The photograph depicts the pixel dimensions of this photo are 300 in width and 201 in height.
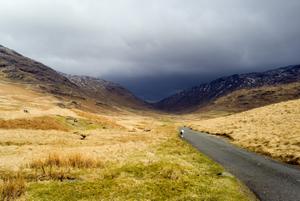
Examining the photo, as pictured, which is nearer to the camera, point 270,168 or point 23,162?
point 23,162

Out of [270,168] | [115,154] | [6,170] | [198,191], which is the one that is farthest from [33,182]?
[270,168]

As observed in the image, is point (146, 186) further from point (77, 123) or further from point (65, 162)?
point (77, 123)

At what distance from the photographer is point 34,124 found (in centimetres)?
6203

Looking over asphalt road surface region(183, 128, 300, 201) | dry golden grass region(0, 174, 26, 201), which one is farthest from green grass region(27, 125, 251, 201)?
asphalt road surface region(183, 128, 300, 201)

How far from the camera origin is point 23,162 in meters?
27.1

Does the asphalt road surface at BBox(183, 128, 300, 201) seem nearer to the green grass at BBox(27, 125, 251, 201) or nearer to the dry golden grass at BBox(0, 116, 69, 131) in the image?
the green grass at BBox(27, 125, 251, 201)

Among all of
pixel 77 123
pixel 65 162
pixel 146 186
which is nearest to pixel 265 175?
pixel 146 186

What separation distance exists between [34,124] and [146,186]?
45.1 meters

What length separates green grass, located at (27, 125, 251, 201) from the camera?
1883 cm

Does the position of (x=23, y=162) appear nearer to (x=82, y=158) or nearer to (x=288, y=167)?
(x=82, y=158)

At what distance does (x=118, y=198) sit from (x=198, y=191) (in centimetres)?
451

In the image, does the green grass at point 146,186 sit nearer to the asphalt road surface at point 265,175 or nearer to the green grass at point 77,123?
the asphalt road surface at point 265,175

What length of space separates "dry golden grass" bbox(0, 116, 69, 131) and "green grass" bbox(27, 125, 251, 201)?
36.5 meters

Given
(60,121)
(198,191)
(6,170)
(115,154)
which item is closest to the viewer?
(198,191)
